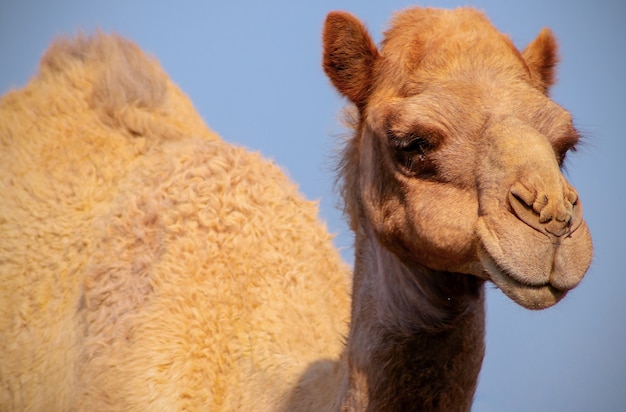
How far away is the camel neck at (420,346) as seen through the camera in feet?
10.2

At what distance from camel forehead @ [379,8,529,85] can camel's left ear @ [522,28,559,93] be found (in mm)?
237

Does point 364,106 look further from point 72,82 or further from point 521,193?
point 72,82

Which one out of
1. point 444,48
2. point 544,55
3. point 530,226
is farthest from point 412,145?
point 544,55

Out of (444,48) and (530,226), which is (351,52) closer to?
(444,48)

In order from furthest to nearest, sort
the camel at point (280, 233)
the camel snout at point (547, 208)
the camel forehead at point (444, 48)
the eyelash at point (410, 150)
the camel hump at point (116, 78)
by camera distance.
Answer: the camel hump at point (116, 78), the camel forehead at point (444, 48), the eyelash at point (410, 150), the camel at point (280, 233), the camel snout at point (547, 208)

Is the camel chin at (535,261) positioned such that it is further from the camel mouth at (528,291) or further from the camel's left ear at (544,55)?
the camel's left ear at (544,55)

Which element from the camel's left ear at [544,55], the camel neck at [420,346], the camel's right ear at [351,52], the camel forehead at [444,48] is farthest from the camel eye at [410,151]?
the camel's left ear at [544,55]

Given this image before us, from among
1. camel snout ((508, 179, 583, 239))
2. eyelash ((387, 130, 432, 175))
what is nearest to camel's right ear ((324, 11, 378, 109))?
eyelash ((387, 130, 432, 175))

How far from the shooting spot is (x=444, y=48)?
319cm

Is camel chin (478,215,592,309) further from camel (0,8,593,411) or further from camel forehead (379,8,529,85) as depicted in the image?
camel forehead (379,8,529,85)

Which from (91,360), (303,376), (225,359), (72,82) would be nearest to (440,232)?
(303,376)

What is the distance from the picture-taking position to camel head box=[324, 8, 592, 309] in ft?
8.60

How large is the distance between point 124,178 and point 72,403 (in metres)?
1.19

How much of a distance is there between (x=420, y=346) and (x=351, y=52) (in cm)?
111
